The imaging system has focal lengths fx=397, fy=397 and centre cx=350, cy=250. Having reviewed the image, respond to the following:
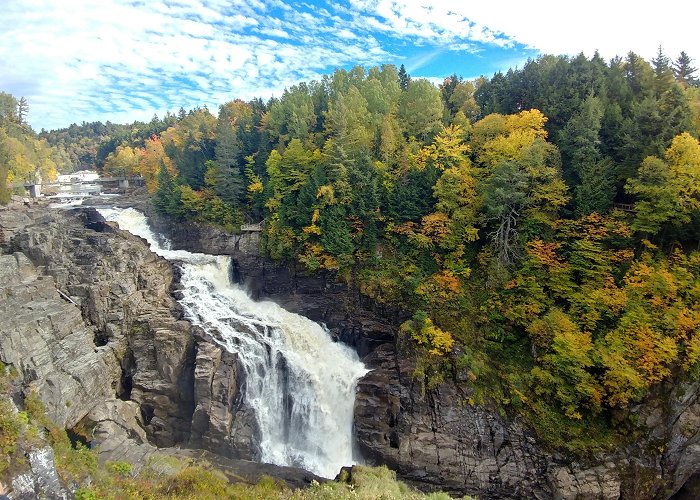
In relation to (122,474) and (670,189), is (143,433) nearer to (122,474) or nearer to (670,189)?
(122,474)

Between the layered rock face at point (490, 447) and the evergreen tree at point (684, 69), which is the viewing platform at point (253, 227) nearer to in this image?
the layered rock face at point (490, 447)

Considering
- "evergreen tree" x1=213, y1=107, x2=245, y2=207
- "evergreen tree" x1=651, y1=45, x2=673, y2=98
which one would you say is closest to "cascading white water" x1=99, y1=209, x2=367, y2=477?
"evergreen tree" x1=213, y1=107, x2=245, y2=207

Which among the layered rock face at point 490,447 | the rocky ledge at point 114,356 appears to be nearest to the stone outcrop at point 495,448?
the layered rock face at point 490,447

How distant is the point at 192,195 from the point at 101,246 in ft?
43.1

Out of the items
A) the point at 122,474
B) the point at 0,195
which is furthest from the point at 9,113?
the point at 122,474

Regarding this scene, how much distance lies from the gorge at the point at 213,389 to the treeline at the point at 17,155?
2511cm

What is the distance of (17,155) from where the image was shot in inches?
2522

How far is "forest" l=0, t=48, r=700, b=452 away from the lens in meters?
23.6

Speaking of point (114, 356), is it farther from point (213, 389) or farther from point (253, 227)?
point (253, 227)

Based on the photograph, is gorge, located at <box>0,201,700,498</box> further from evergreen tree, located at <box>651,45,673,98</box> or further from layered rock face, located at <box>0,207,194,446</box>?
evergreen tree, located at <box>651,45,673,98</box>

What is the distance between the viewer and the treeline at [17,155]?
175 ft

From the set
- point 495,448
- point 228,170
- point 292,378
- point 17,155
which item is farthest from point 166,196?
point 495,448

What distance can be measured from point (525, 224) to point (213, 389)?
24.9 m

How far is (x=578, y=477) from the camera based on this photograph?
22.3 meters
